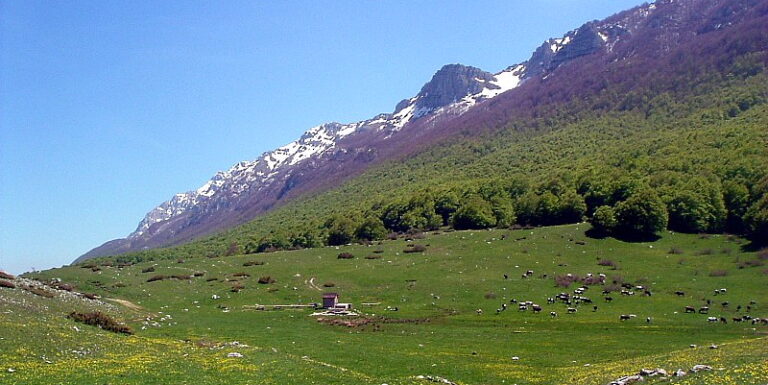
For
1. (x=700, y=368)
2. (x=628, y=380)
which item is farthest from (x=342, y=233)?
(x=700, y=368)

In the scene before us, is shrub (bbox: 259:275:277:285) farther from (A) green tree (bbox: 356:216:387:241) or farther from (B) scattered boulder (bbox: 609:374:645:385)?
(B) scattered boulder (bbox: 609:374:645:385)

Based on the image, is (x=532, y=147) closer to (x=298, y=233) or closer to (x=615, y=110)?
(x=615, y=110)

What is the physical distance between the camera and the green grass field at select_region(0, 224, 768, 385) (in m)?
28.0

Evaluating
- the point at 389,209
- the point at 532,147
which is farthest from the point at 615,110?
the point at 389,209

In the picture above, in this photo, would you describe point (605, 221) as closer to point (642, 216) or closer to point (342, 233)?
point (642, 216)

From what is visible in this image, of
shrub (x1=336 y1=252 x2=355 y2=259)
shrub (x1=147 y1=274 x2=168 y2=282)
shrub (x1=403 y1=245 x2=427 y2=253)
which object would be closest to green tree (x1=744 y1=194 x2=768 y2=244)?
shrub (x1=403 y1=245 x2=427 y2=253)

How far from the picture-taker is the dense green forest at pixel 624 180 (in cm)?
9406

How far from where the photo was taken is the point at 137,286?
77125 mm

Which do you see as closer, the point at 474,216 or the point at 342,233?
the point at 474,216

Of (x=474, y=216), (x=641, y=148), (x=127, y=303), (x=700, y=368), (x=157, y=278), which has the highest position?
(x=641, y=148)

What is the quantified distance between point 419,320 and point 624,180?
7032cm

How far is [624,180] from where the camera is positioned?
10912cm

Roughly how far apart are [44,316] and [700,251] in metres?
81.1

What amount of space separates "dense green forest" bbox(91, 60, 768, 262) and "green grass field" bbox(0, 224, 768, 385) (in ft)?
21.2
